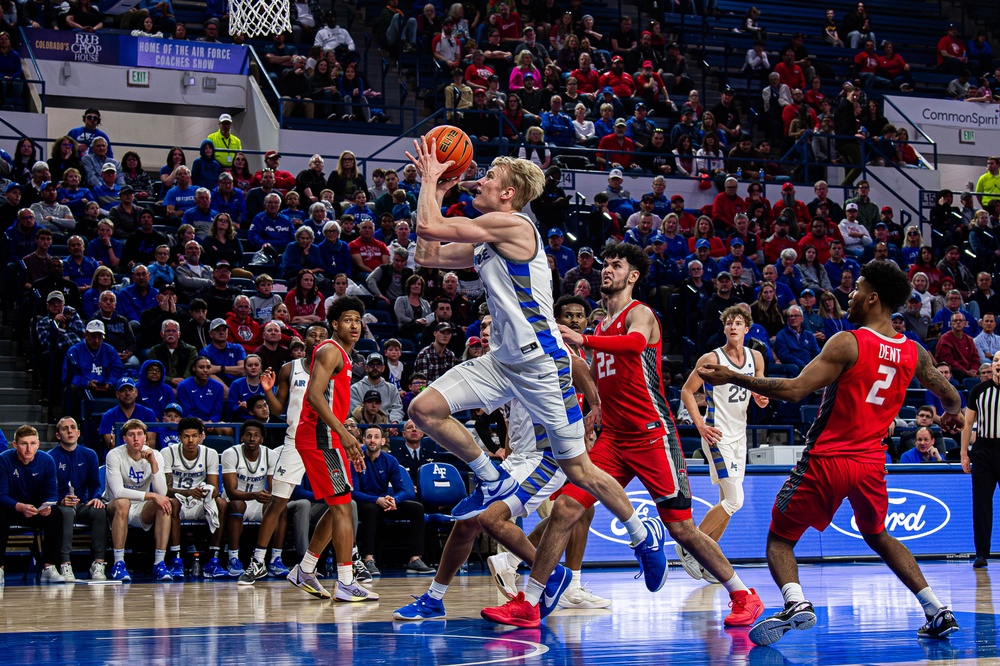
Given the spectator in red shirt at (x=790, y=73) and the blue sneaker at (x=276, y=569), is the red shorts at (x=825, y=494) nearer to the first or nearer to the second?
the blue sneaker at (x=276, y=569)

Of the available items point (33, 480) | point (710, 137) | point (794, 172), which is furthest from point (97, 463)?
point (794, 172)

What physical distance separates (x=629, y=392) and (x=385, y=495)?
5.43 meters

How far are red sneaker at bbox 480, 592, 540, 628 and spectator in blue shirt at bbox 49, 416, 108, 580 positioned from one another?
19.0 feet

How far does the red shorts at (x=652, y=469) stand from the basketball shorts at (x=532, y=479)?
1.04ft

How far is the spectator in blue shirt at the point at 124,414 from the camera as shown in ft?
39.7

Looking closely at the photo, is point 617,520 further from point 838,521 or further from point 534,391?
point 534,391

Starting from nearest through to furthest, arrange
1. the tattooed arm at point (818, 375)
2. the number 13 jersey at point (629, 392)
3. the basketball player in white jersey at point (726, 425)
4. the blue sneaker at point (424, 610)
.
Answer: the tattooed arm at point (818, 375) < the blue sneaker at point (424, 610) < the number 13 jersey at point (629, 392) < the basketball player in white jersey at point (726, 425)

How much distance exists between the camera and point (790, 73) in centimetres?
2544

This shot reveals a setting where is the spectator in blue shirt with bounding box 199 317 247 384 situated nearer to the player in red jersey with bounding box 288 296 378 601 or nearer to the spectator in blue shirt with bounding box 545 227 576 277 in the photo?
the player in red jersey with bounding box 288 296 378 601

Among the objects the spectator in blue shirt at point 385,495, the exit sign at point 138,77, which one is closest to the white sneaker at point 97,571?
the spectator in blue shirt at point 385,495

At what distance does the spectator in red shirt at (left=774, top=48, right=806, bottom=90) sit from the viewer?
83.3 feet

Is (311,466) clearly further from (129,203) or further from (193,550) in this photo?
(129,203)

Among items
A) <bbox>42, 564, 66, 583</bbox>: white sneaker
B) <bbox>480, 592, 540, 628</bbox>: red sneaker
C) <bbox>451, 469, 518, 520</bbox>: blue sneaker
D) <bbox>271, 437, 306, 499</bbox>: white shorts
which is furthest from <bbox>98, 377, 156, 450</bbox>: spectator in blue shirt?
<bbox>480, 592, 540, 628</bbox>: red sneaker

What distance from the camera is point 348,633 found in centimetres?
647
